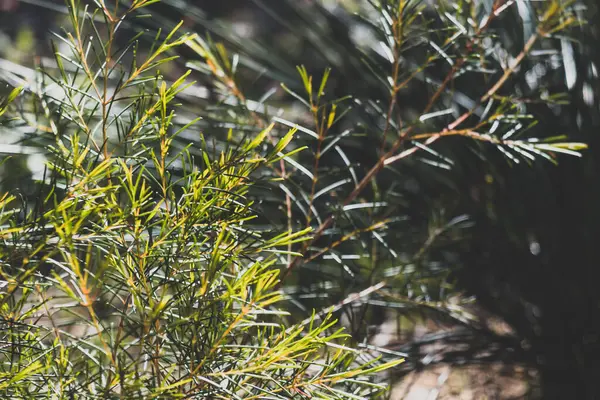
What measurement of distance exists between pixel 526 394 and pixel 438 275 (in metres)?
0.11

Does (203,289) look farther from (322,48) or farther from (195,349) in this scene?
(322,48)

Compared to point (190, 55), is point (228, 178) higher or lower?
lower

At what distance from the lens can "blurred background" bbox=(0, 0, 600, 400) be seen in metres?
0.44

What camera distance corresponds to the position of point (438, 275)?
44cm

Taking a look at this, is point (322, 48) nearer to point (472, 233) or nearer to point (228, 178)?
point (472, 233)

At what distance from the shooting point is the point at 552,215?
558 mm

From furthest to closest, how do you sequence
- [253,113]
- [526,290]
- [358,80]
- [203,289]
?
[358,80], [526,290], [253,113], [203,289]

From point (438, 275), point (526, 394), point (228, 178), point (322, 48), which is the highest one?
point (322, 48)

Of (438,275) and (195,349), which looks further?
(438,275)

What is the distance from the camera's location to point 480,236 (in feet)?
1.78

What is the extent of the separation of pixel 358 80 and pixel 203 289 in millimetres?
468

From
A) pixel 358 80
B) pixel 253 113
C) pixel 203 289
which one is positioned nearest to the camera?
pixel 203 289

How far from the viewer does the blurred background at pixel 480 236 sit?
0.44 meters

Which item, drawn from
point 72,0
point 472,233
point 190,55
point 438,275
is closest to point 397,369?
point 438,275
